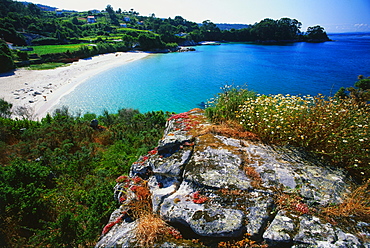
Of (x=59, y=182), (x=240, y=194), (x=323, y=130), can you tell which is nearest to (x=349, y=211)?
(x=240, y=194)

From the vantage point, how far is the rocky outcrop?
310 centimetres

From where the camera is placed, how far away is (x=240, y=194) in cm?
386

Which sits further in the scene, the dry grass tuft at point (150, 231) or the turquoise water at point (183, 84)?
the turquoise water at point (183, 84)

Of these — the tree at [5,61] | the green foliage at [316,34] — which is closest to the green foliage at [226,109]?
the tree at [5,61]

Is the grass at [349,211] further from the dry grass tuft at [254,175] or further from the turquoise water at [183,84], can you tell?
the turquoise water at [183,84]

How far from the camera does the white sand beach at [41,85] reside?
24.8m

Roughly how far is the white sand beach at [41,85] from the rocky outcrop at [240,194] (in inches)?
846

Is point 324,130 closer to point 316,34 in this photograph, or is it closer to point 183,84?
point 183,84

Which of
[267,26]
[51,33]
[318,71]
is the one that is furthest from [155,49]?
[267,26]

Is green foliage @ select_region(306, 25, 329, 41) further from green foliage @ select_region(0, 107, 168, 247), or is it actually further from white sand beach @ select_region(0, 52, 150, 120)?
green foliage @ select_region(0, 107, 168, 247)

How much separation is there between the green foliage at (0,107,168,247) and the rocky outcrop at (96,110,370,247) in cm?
98

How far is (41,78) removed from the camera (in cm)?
3541

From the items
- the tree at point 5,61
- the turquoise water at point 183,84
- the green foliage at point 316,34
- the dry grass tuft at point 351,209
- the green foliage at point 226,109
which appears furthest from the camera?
the green foliage at point 316,34

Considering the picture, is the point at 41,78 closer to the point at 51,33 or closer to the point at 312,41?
the point at 51,33
